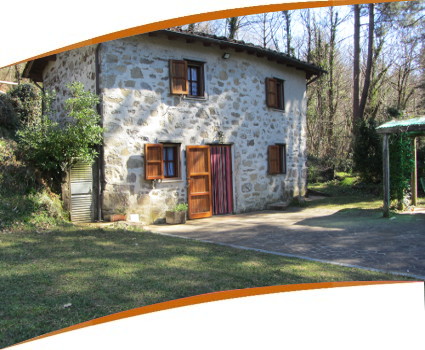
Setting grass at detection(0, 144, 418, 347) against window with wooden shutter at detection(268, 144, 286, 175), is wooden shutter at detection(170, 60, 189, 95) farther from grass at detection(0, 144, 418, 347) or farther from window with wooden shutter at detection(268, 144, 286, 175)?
grass at detection(0, 144, 418, 347)

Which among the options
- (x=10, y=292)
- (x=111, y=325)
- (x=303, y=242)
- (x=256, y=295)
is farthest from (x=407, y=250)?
(x=10, y=292)

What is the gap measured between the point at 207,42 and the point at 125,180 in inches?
153

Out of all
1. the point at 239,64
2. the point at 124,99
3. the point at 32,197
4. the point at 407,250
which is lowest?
the point at 407,250

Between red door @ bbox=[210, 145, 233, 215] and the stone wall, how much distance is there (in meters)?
0.20

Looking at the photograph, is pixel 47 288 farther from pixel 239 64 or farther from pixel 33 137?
pixel 239 64

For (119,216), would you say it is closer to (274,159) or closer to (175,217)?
(175,217)

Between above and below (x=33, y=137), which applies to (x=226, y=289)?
below

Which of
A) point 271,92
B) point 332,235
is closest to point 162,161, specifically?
point 332,235

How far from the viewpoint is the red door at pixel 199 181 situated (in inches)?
339

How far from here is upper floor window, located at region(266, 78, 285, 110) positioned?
10606 millimetres

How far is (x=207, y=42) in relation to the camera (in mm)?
8820

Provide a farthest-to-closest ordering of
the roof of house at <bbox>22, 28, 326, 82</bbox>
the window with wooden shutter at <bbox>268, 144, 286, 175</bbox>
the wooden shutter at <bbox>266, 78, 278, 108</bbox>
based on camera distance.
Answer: the window with wooden shutter at <bbox>268, 144, 286, 175</bbox>
the wooden shutter at <bbox>266, 78, 278, 108</bbox>
the roof of house at <bbox>22, 28, 326, 82</bbox>

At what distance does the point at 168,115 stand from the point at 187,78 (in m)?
1.13

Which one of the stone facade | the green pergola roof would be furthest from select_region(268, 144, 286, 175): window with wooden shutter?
the green pergola roof
